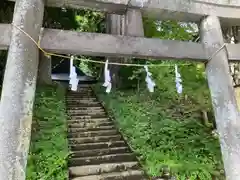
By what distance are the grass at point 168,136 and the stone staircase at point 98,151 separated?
26 centimetres

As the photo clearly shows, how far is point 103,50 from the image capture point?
162 inches

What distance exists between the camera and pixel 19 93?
3.56 meters

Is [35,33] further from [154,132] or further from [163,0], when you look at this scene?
[154,132]

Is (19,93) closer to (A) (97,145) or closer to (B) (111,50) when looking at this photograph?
(B) (111,50)

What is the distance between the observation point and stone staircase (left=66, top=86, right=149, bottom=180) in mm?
5443

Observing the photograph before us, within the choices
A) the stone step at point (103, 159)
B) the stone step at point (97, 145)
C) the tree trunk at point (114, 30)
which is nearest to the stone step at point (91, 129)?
the stone step at point (97, 145)

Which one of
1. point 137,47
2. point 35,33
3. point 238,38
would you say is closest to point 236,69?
point 238,38

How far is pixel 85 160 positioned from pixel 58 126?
162 cm

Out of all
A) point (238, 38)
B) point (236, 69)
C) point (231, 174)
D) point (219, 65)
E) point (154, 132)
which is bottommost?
point (231, 174)

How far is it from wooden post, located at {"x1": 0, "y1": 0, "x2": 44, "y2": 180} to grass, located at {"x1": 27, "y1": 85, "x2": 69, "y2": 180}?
157cm

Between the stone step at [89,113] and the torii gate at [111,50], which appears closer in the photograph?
the torii gate at [111,50]

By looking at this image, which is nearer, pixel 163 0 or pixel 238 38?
pixel 163 0

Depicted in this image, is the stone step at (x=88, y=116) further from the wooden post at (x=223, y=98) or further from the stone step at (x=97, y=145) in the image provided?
the wooden post at (x=223, y=98)

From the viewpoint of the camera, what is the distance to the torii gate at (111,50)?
3443 mm
